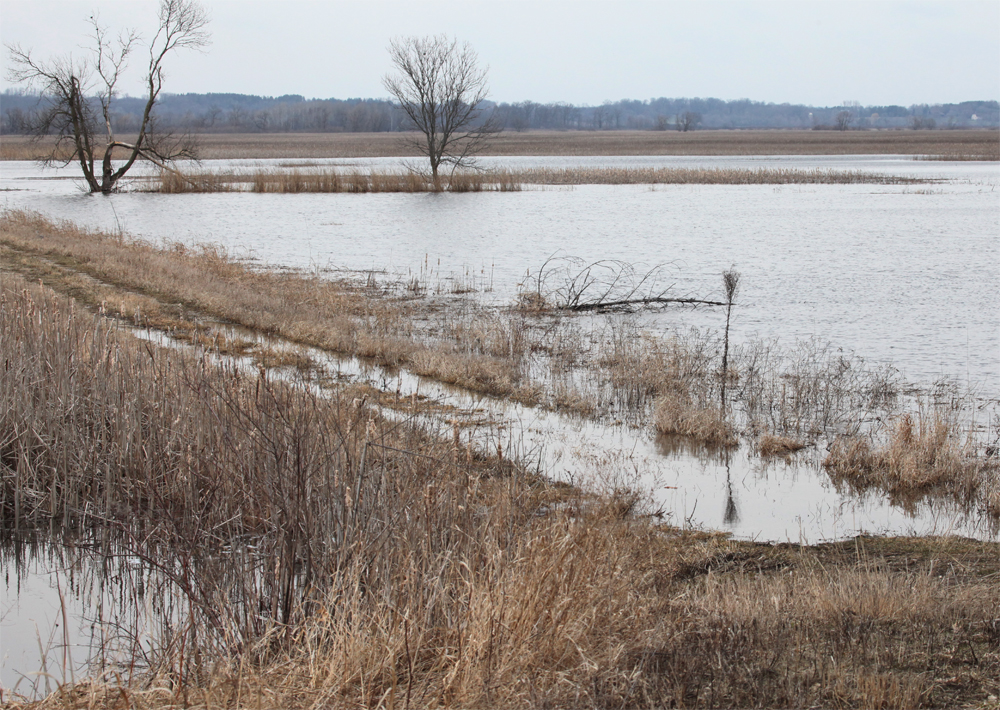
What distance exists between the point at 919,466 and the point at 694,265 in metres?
14.1

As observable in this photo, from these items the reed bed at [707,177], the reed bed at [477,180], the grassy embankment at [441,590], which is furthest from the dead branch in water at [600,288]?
the reed bed at [707,177]

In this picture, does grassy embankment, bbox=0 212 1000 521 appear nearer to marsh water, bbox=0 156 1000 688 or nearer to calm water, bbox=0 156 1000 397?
marsh water, bbox=0 156 1000 688

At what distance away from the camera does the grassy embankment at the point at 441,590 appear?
13.1 feet

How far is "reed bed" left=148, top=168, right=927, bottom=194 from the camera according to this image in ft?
143

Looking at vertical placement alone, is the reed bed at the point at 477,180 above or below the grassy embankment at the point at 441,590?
above

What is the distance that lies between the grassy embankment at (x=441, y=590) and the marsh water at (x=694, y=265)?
737 millimetres

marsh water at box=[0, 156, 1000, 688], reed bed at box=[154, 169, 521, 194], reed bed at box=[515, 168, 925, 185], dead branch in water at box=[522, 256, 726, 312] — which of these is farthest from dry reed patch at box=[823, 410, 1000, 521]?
reed bed at box=[515, 168, 925, 185]

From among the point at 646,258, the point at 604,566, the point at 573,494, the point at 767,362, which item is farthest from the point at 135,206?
the point at 604,566

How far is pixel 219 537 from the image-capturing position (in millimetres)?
5723

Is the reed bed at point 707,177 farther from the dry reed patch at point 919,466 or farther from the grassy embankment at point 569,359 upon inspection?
the dry reed patch at point 919,466

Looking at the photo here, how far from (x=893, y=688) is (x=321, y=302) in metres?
13.4

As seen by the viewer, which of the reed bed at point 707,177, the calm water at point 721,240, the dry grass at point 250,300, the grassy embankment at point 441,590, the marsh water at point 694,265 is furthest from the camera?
the reed bed at point 707,177

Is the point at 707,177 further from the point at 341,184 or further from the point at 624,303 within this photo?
the point at 624,303

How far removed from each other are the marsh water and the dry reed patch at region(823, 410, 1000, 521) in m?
0.29
